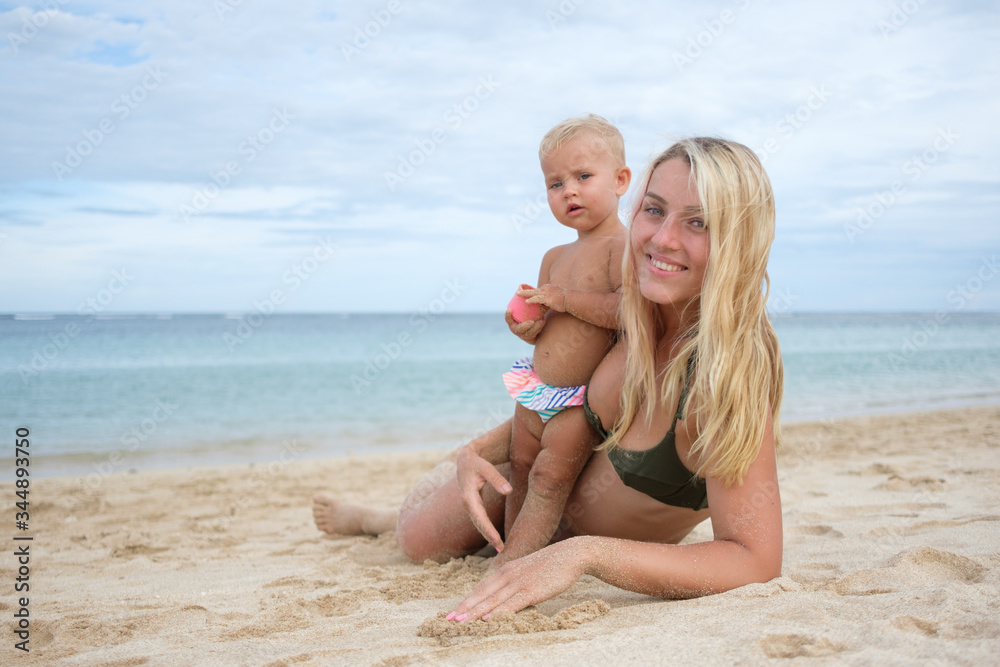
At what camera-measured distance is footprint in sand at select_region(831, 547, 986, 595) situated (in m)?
2.25

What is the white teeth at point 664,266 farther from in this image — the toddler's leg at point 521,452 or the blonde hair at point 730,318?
the toddler's leg at point 521,452

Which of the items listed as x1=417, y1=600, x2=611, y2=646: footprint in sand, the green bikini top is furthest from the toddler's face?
x1=417, y1=600, x2=611, y2=646: footprint in sand

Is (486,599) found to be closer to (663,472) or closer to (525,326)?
(663,472)

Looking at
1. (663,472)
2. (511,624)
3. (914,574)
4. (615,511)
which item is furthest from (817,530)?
(511,624)

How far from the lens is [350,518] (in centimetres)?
411

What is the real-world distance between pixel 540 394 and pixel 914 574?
1.40m

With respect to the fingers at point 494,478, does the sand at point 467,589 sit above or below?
below

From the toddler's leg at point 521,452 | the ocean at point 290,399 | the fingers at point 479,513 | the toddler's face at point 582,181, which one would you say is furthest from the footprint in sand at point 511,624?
the ocean at point 290,399

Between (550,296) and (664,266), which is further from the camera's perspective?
(550,296)

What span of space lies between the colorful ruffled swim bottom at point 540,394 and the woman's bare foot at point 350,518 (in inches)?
62.7

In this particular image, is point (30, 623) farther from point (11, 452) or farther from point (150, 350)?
point (150, 350)

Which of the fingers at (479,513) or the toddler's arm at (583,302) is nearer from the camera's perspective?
the fingers at (479,513)

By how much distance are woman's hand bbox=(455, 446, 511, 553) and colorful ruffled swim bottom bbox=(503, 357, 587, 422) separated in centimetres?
29

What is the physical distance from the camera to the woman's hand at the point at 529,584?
2.01m
